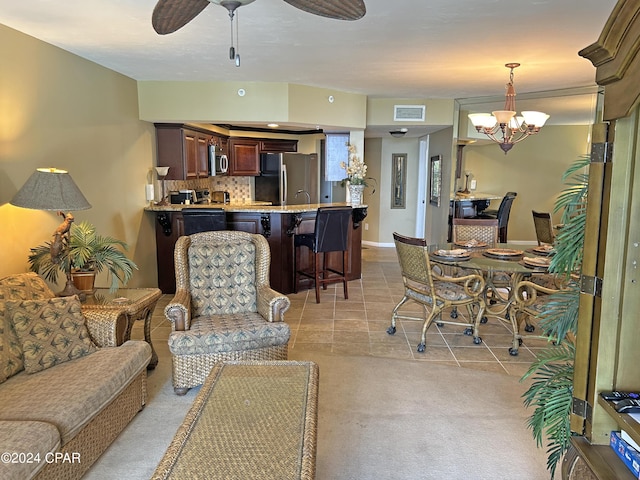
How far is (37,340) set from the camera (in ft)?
7.71

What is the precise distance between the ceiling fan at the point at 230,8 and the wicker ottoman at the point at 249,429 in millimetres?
1647

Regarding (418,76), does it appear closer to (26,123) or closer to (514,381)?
(514,381)

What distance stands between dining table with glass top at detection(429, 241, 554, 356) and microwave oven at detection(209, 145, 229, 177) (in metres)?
3.71

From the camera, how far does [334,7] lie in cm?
198

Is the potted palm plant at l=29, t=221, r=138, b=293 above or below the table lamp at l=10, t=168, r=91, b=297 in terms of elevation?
below

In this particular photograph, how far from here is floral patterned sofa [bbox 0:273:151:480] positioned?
1.79 meters

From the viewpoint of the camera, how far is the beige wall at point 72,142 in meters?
3.04

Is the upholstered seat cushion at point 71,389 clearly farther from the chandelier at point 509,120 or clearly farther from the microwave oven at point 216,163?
the microwave oven at point 216,163

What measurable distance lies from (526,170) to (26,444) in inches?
366

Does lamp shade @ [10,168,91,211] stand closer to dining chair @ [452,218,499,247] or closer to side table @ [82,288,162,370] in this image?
side table @ [82,288,162,370]

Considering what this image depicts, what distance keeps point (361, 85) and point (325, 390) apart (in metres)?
3.58

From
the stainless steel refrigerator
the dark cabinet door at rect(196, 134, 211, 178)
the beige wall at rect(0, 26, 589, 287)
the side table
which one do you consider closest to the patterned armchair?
the side table

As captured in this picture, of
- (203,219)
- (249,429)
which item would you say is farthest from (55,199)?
(203,219)

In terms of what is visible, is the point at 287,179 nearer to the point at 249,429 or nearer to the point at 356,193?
the point at 356,193
